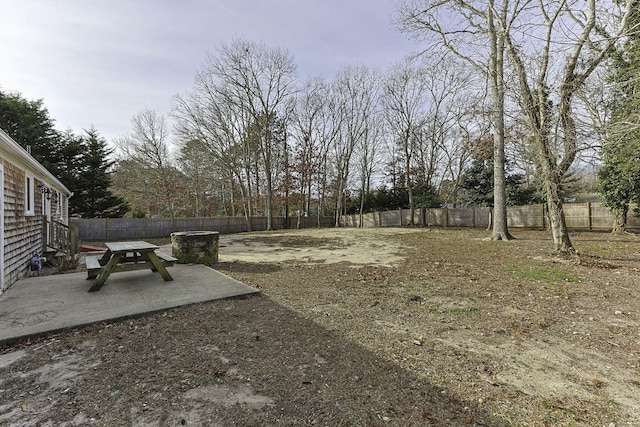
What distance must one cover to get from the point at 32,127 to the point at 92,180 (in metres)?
4.13

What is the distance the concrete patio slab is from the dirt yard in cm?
27

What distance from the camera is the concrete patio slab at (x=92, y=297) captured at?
10.5 feet

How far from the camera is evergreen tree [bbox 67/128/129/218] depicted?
63.8 feet

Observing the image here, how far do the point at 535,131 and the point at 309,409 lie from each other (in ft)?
26.7

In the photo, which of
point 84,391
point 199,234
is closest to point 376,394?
point 84,391

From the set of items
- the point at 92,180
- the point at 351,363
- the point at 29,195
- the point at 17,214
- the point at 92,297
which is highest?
the point at 92,180

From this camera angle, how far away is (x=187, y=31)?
352 inches

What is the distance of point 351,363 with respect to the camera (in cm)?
248

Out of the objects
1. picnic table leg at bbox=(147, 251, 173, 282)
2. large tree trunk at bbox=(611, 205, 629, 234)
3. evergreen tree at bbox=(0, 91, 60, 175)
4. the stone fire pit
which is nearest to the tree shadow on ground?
picnic table leg at bbox=(147, 251, 173, 282)

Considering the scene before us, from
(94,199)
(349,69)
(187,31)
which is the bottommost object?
(94,199)

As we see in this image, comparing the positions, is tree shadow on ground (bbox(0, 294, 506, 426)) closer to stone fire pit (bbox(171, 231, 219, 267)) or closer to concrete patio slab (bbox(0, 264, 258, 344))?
concrete patio slab (bbox(0, 264, 258, 344))

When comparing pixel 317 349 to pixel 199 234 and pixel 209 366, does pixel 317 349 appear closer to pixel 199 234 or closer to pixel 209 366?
pixel 209 366

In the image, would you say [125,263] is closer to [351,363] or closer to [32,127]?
[351,363]

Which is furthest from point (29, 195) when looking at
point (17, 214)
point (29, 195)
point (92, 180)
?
point (92, 180)
